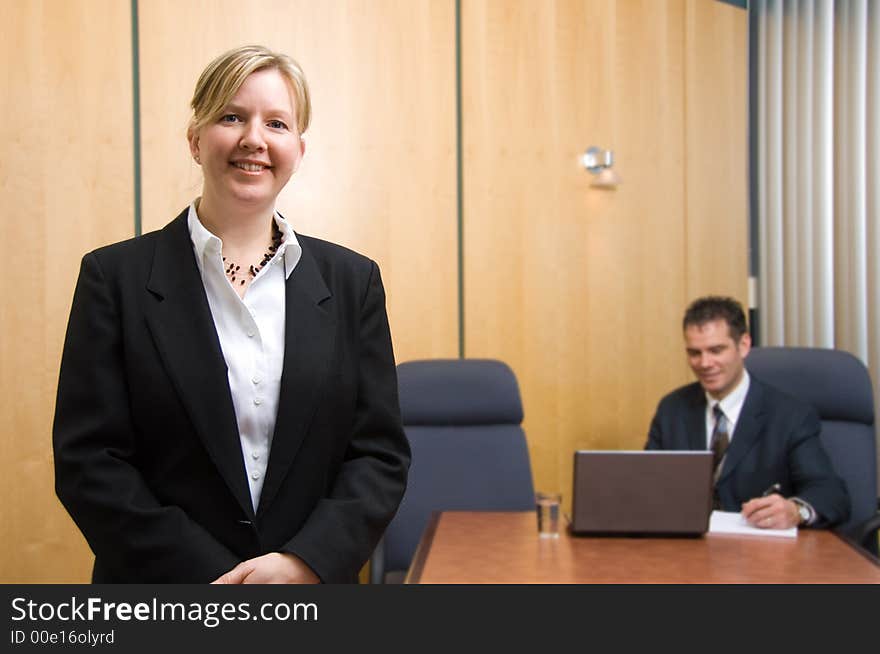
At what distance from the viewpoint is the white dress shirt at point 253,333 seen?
1.12 metres

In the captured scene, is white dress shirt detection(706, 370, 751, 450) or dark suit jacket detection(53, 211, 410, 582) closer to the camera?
dark suit jacket detection(53, 211, 410, 582)

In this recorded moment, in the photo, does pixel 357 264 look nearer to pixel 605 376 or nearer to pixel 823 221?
pixel 605 376

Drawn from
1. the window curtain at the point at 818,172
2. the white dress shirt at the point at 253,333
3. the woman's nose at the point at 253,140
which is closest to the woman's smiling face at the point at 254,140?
the woman's nose at the point at 253,140

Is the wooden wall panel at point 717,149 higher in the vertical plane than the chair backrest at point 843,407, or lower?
higher

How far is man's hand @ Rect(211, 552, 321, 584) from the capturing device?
3.61 feet

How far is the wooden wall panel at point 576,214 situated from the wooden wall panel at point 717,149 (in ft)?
0.10

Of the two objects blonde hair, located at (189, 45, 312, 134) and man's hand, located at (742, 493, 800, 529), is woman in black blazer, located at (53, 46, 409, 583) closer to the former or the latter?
blonde hair, located at (189, 45, 312, 134)

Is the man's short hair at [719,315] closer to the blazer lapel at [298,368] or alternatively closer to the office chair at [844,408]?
the office chair at [844,408]

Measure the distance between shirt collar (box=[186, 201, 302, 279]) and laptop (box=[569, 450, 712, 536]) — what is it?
1.15 meters

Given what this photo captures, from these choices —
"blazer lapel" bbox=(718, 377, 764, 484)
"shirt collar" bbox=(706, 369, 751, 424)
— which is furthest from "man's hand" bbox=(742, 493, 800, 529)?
"shirt collar" bbox=(706, 369, 751, 424)

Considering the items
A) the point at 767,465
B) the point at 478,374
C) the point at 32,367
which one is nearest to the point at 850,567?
the point at 767,465

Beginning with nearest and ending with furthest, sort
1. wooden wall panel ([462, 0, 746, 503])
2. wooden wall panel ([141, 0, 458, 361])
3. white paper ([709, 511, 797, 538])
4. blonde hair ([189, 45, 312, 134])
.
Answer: blonde hair ([189, 45, 312, 134]) → white paper ([709, 511, 797, 538]) → wooden wall panel ([141, 0, 458, 361]) → wooden wall panel ([462, 0, 746, 503])

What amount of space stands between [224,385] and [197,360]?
1.9 inches
